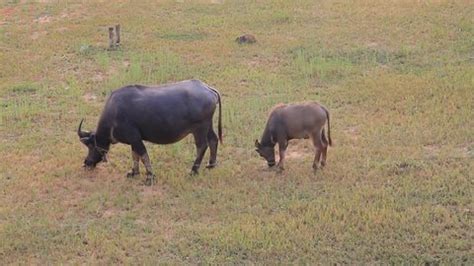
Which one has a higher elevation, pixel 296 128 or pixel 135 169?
pixel 296 128

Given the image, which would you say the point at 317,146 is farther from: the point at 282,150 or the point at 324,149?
the point at 282,150

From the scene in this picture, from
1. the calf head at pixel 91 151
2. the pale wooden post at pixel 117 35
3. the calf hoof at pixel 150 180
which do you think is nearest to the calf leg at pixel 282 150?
the calf hoof at pixel 150 180

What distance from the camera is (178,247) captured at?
7574mm

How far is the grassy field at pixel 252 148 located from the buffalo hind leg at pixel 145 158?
162 mm

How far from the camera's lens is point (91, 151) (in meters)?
9.64

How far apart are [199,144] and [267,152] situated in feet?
3.20

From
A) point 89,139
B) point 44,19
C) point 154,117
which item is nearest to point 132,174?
point 89,139

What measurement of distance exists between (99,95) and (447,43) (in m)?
7.78

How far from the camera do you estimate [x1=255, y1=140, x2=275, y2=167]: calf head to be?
966cm

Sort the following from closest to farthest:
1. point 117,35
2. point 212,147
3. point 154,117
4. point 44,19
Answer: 1. point 154,117
2. point 212,147
3. point 117,35
4. point 44,19

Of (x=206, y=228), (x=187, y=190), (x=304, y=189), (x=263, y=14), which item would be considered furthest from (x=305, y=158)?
(x=263, y=14)

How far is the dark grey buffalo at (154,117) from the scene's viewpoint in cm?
915

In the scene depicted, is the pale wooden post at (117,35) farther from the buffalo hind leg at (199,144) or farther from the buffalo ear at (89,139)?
the buffalo hind leg at (199,144)

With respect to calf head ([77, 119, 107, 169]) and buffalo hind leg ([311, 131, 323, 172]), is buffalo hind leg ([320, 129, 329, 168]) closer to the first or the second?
buffalo hind leg ([311, 131, 323, 172])
